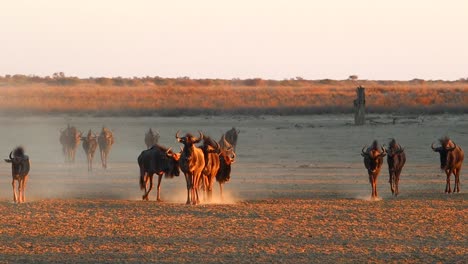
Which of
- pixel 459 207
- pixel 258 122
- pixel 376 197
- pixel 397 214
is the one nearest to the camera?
pixel 397 214

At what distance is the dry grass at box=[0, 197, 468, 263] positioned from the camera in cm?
1388

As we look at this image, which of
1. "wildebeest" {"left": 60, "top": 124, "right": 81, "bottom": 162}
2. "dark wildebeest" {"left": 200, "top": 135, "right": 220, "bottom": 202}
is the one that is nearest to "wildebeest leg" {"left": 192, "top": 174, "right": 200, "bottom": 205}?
"dark wildebeest" {"left": 200, "top": 135, "right": 220, "bottom": 202}

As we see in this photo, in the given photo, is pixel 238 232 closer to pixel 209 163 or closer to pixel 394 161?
pixel 209 163

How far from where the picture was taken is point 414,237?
15500 millimetres

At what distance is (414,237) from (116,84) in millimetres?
126393

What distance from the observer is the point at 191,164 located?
1980cm

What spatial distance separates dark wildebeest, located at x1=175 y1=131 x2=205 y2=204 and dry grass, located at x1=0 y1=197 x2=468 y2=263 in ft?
1.66

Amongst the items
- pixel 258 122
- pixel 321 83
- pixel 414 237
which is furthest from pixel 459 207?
pixel 321 83

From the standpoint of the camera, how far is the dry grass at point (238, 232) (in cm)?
1388

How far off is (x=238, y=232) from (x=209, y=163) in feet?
→ 16.6

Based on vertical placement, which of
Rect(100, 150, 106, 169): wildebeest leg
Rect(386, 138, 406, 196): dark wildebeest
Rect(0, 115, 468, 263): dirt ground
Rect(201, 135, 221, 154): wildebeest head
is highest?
Rect(201, 135, 221, 154): wildebeest head

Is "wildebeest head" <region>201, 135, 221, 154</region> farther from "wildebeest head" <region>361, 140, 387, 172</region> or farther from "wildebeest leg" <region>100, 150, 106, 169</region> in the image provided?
"wildebeest leg" <region>100, 150, 106, 169</region>

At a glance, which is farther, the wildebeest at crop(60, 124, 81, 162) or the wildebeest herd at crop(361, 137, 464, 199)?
the wildebeest at crop(60, 124, 81, 162)

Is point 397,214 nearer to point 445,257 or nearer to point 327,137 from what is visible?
point 445,257
